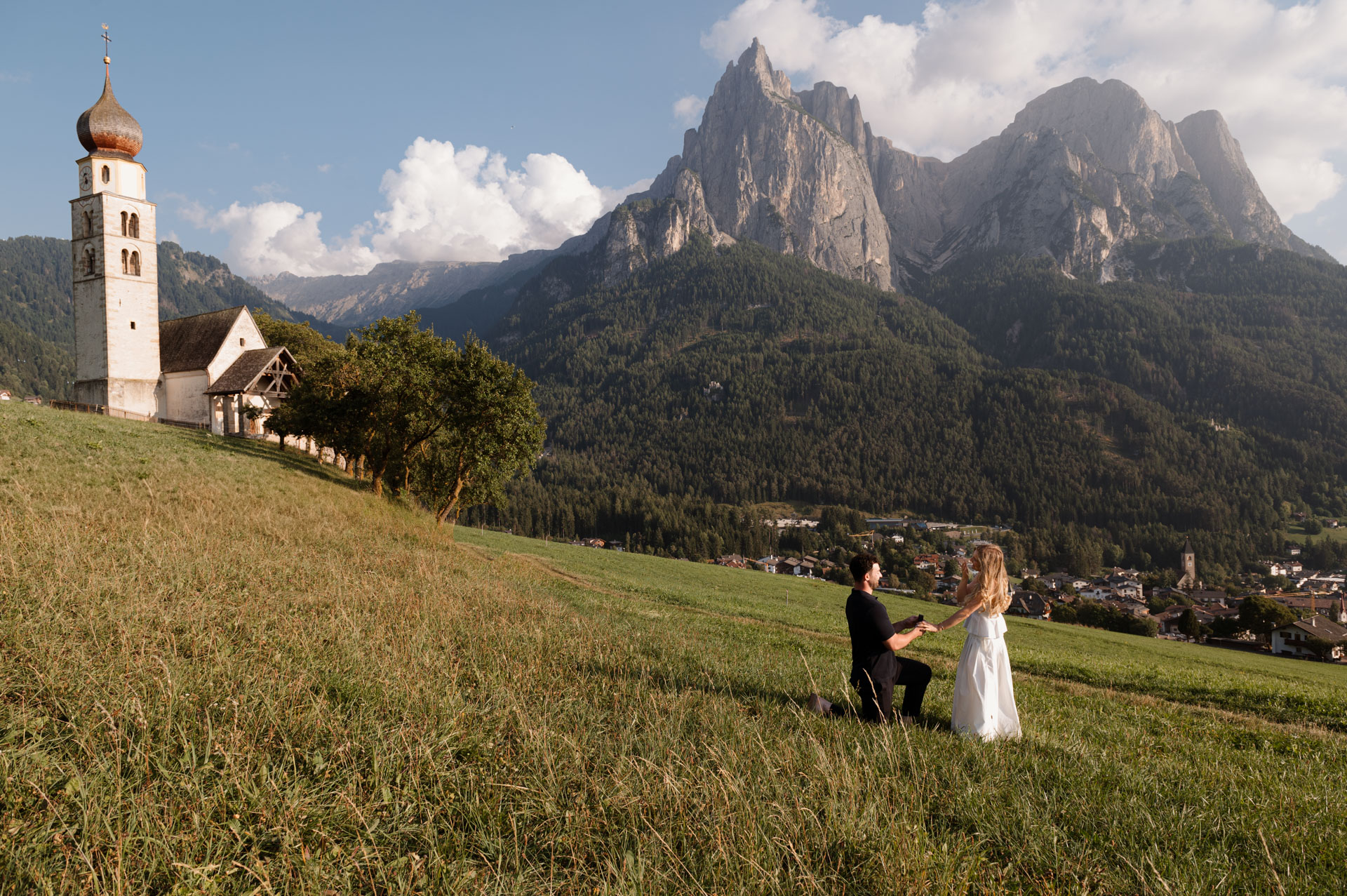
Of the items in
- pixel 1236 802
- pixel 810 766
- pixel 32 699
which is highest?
pixel 32 699

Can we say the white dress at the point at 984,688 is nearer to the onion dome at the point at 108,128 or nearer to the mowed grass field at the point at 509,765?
the mowed grass field at the point at 509,765

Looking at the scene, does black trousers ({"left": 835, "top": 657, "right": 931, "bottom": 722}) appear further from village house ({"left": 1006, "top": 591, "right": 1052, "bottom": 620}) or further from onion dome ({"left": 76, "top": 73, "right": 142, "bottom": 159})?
village house ({"left": 1006, "top": 591, "right": 1052, "bottom": 620})

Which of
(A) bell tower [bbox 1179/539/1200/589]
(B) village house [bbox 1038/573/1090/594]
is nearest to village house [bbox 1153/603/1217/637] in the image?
(B) village house [bbox 1038/573/1090/594]

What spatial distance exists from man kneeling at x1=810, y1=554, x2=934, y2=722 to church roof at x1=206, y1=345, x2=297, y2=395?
49680mm

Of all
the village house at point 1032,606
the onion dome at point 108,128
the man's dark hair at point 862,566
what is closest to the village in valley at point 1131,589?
the village house at point 1032,606

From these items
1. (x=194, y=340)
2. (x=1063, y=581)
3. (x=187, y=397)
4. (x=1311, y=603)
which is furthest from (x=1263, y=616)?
(x=194, y=340)

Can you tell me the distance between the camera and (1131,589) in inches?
4486

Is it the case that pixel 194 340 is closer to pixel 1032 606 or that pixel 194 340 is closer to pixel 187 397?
pixel 187 397

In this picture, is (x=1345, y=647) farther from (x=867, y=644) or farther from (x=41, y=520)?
(x=41, y=520)

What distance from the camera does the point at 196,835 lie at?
3.29 m

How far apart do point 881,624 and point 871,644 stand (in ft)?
0.89

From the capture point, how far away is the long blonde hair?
6.71 metres

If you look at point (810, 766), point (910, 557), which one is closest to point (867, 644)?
point (810, 766)

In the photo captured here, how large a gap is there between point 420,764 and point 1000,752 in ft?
16.9
